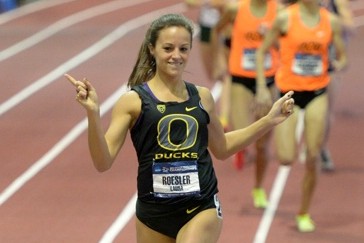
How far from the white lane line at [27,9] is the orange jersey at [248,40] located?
1040 centimetres

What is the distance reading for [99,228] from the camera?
27.3 feet

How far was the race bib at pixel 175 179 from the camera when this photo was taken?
5027 mm

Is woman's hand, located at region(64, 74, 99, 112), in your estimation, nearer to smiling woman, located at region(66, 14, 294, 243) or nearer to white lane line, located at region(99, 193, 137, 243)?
smiling woman, located at region(66, 14, 294, 243)

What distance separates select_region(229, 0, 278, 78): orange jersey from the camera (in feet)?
29.8

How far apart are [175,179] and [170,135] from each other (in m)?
0.23

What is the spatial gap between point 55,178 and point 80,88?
210 inches

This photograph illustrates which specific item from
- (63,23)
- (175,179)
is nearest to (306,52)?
(175,179)

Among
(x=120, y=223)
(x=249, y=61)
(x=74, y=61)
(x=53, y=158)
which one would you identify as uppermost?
(x=249, y=61)

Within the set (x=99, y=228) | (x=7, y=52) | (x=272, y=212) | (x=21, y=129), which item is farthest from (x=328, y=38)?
(x=7, y=52)

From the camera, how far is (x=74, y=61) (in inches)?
613

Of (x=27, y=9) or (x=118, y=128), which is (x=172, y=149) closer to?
(x=118, y=128)

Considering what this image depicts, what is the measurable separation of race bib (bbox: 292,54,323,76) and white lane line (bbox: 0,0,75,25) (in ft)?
38.1

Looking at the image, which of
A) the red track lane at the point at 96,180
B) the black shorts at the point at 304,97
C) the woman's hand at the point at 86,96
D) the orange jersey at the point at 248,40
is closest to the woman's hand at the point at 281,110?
the woman's hand at the point at 86,96

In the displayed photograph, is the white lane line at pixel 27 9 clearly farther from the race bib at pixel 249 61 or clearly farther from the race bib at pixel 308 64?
the race bib at pixel 308 64
